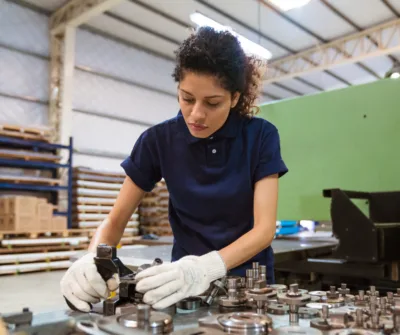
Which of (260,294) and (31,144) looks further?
(31,144)

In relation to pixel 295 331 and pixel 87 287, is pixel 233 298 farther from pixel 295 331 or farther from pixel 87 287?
pixel 87 287

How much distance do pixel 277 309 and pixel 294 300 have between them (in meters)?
0.04

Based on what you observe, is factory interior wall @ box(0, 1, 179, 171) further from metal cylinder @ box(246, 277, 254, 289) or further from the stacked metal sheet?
metal cylinder @ box(246, 277, 254, 289)

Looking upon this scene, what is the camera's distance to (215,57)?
1.15 metres

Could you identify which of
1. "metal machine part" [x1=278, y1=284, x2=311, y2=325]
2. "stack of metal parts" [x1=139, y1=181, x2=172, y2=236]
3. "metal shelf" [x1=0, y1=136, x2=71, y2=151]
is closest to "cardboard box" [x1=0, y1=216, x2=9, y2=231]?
"metal shelf" [x1=0, y1=136, x2=71, y2=151]

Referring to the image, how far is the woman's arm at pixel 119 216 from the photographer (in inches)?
53.7

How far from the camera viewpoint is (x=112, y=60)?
7.59 m

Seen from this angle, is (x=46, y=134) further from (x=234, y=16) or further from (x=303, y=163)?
(x=303, y=163)

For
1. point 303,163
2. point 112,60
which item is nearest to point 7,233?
point 112,60

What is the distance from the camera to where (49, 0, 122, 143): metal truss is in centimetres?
660

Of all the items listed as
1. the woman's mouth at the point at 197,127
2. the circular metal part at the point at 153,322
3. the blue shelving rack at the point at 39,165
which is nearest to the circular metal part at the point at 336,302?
the circular metal part at the point at 153,322

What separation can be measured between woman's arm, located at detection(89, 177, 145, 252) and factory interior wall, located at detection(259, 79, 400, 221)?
129 cm

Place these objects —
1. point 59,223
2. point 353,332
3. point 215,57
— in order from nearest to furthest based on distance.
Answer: point 353,332
point 215,57
point 59,223

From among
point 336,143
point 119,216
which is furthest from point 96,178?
point 119,216
